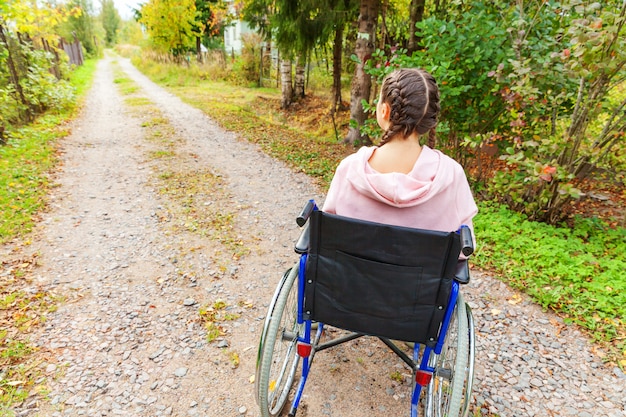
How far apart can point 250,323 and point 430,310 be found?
153 centimetres

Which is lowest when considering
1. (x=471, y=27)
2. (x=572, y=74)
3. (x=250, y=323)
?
(x=250, y=323)

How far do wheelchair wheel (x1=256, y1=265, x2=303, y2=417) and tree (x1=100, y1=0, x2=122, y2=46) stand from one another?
7049cm

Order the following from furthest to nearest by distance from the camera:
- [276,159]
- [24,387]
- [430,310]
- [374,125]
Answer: [276,159], [374,125], [24,387], [430,310]

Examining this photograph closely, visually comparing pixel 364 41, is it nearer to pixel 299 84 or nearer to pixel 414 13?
pixel 414 13

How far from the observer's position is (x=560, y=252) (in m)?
3.17

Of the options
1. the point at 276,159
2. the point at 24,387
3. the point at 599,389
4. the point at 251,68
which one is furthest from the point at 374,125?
the point at 251,68

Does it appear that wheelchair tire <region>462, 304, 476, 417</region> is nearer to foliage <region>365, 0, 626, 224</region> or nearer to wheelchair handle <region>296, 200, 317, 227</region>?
wheelchair handle <region>296, 200, 317, 227</region>

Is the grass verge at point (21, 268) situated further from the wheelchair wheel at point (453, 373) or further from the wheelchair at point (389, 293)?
the wheelchair wheel at point (453, 373)

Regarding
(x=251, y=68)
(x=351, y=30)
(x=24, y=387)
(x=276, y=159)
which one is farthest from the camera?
(x=251, y=68)

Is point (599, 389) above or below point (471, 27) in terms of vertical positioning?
below

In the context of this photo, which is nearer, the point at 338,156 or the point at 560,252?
the point at 560,252

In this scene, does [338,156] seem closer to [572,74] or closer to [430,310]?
[572,74]

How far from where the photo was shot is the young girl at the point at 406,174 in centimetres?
143

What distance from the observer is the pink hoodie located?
1428 mm
